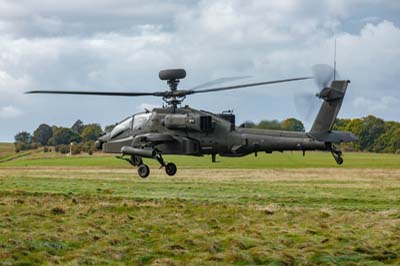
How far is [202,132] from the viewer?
3559 cm

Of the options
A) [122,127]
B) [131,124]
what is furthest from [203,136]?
[122,127]

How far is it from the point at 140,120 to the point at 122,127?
1171mm

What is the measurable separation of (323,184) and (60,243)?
29.3m

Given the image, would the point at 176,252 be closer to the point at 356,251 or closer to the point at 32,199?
the point at 356,251

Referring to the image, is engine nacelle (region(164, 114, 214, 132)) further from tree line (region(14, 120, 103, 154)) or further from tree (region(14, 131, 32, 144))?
tree (region(14, 131, 32, 144))

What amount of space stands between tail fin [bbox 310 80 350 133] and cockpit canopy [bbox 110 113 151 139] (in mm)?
8154

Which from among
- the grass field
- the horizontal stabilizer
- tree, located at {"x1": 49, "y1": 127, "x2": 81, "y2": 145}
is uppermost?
A: tree, located at {"x1": 49, "y1": 127, "x2": 81, "y2": 145}

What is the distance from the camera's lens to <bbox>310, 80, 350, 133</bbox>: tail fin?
33.9 meters

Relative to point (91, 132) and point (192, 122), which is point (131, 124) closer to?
point (192, 122)

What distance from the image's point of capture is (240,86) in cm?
3319

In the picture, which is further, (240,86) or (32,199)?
(32,199)

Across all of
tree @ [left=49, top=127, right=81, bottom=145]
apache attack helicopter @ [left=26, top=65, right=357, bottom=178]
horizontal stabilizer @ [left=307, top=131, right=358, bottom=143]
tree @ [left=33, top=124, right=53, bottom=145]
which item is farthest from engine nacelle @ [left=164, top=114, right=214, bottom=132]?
tree @ [left=33, top=124, right=53, bottom=145]

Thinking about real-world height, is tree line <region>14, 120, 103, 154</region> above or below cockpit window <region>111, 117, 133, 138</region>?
above

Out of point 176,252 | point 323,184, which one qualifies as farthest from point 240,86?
point 323,184
